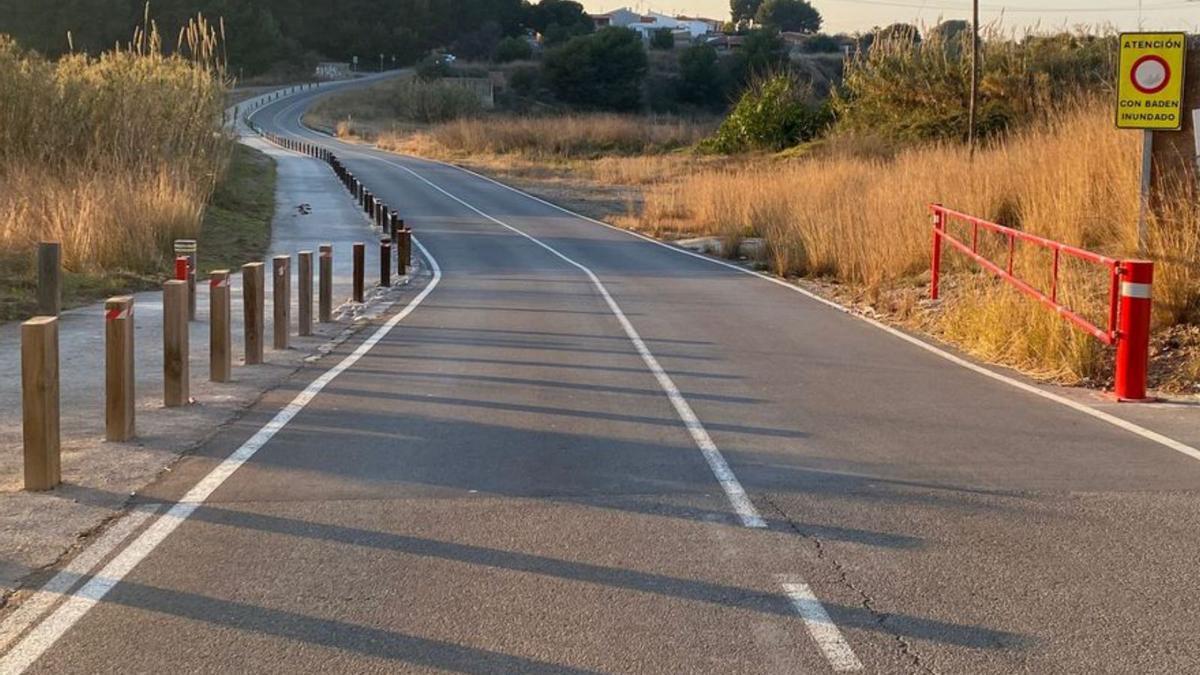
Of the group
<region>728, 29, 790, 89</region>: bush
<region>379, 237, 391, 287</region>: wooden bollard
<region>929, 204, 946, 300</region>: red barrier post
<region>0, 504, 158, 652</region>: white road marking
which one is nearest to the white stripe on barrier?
<region>929, 204, 946, 300</region>: red barrier post

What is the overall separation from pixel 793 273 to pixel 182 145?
1171cm

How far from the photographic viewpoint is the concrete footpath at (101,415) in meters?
6.81

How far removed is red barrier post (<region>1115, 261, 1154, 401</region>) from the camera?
403 inches

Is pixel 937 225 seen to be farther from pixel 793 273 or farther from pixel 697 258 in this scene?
pixel 697 258

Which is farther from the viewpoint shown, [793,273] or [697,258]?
[697,258]

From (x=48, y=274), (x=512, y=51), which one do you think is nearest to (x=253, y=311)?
(x=48, y=274)

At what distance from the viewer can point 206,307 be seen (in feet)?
55.4

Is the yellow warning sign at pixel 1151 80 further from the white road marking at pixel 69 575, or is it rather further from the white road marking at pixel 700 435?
the white road marking at pixel 69 575

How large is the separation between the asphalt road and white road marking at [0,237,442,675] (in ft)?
0.08

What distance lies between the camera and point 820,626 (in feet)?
17.6

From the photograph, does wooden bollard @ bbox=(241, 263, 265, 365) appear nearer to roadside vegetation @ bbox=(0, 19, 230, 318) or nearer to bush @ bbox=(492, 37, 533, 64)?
roadside vegetation @ bbox=(0, 19, 230, 318)

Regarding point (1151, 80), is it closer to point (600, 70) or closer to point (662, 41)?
point (600, 70)

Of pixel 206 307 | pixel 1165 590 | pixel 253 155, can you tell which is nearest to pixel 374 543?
pixel 1165 590

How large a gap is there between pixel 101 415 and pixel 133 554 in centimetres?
381
